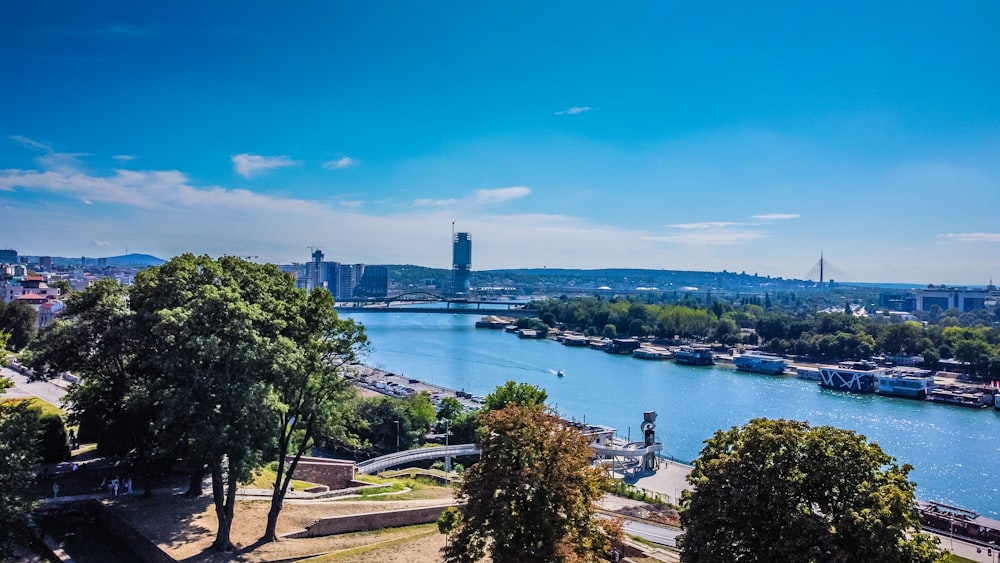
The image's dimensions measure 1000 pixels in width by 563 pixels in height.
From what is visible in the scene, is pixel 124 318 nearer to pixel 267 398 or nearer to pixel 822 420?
pixel 267 398

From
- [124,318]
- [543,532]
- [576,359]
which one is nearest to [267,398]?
[124,318]

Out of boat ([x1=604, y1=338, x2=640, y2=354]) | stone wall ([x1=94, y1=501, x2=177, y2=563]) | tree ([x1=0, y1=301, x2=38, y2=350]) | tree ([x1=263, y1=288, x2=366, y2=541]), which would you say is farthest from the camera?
boat ([x1=604, y1=338, x2=640, y2=354])

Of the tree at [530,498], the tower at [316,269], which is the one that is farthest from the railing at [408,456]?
the tower at [316,269]

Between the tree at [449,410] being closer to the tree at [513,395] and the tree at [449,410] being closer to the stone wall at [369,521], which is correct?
the tree at [513,395]

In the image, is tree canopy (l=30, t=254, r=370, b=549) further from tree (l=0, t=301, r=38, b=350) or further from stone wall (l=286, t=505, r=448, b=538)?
tree (l=0, t=301, r=38, b=350)

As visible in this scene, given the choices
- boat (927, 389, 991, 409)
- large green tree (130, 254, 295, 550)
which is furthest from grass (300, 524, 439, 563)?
boat (927, 389, 991, 409)

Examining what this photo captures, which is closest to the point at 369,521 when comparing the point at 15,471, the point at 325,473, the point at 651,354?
the point at 325,473
